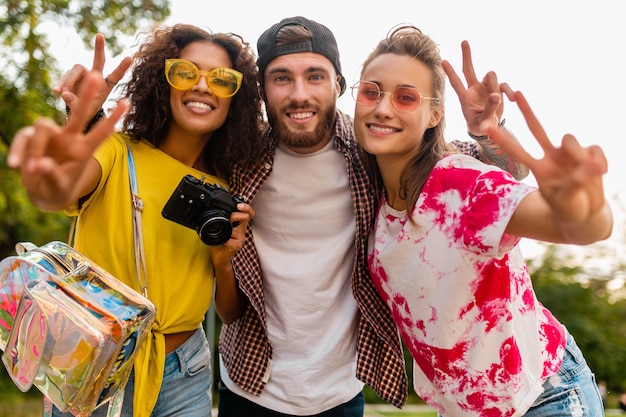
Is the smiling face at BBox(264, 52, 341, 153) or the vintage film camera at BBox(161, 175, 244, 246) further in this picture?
the smiling face at BBox(264, 52, 341, 153)

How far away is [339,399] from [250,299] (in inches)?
23.2

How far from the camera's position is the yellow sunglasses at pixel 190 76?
250 cm

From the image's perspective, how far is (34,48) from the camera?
8.39m

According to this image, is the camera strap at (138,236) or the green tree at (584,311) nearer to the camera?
the camera strap at (138,236)

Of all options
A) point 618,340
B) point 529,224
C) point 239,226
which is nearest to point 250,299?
point 239,226

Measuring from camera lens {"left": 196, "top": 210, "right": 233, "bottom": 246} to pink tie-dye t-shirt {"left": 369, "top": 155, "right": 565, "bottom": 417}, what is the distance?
62 cm

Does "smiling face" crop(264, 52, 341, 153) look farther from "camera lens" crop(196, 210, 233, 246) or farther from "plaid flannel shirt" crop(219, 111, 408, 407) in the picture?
"camera lens" crop(196, 210, 233, 246)

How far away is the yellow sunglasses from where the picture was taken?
8.20ft

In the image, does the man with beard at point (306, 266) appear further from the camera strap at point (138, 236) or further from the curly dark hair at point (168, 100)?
the camera strap at point (138, 236)

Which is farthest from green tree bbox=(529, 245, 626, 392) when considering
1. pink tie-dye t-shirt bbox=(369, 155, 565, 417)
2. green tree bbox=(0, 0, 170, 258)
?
pink tie-dye t-shirt bbox=(369, 155, 565, 417)

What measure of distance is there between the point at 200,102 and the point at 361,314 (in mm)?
1113

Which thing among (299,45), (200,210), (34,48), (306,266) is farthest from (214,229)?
(34,48)

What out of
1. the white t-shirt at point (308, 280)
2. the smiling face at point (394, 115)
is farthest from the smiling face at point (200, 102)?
the smiling face at point (394, 115)

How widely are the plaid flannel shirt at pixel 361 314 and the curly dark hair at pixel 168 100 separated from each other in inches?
3.9
